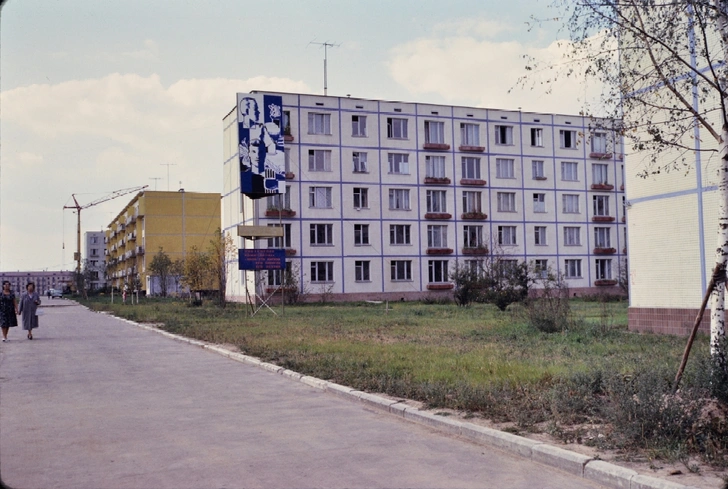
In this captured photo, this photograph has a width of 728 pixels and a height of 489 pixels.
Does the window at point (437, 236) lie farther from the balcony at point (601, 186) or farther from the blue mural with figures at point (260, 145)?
the blue mural with figures at point (260, 145)

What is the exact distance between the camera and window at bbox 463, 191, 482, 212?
56.0 meters

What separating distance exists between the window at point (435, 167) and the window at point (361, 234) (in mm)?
6633

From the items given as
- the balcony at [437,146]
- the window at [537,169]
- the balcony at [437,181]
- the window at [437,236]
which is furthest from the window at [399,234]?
the window at [537,169]

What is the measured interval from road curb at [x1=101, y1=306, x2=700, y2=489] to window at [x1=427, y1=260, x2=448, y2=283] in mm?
43326

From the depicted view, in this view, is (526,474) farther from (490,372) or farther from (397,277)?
(397,277)

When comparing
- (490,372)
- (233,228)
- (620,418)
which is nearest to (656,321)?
(490,372)

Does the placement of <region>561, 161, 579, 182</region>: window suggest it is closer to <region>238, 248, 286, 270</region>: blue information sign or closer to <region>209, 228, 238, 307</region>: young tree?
<region>209, 228, 238, 307</region>: young tree

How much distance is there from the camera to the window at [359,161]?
5253cm

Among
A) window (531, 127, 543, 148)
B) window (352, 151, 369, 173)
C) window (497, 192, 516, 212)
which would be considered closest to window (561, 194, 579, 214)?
window (497, 192, 516, 212)

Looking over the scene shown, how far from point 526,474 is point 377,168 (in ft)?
155

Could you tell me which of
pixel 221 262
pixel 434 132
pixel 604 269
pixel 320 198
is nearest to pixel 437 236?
pixel 434 132

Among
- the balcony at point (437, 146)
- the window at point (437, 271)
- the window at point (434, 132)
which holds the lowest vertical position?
the window at point (437, 271)

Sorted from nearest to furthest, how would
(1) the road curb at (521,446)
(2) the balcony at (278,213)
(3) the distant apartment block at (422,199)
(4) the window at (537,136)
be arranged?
(1) the road curb at (521,446) → (2) the balcony at (278,213) → (3) the distant apartment block at (422,199) → (4) the window at (537,136)

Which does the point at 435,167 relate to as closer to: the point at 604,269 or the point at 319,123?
Answer: the point at 319,123
